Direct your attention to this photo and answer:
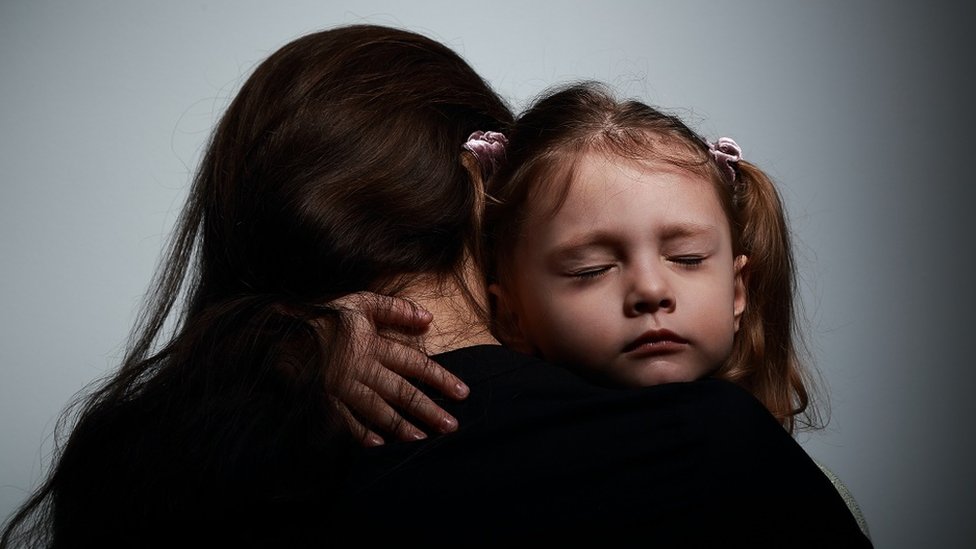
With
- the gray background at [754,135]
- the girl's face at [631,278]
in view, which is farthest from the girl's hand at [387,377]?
the gray background at [754,135]

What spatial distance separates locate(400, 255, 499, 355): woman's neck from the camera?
41.3 inches

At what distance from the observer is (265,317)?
1.01 metres

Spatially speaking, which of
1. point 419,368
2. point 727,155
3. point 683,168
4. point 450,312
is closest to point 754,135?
point 727,155

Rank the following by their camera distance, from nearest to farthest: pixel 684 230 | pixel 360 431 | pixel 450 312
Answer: pixel 360 431
pixel 450 312
pixel 684 230

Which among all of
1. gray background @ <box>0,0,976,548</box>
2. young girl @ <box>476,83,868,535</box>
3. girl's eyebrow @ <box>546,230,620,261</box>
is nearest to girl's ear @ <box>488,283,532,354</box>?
young girl @ <box>476,83,868,535</box>

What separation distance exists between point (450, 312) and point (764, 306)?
538 millimetres

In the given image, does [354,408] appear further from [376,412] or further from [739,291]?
[739,291]

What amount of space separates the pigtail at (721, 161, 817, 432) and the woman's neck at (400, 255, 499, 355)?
0.44 m

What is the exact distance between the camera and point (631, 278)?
1151mm

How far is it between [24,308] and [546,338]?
49.9 inches

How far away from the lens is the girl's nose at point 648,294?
113cm

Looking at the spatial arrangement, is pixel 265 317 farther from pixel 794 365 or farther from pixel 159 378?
pixel 794 365

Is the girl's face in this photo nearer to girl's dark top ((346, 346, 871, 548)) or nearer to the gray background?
girl's dark top ((346, 346, 871, 548))

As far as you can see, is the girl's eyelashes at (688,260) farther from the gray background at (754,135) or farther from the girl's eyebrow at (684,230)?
the gray background at (754,135)
